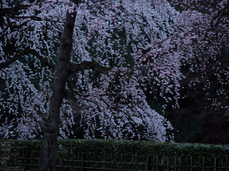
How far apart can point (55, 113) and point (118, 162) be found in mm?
1890

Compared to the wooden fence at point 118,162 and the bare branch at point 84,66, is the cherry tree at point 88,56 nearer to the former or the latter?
the bare branch at point 84,66

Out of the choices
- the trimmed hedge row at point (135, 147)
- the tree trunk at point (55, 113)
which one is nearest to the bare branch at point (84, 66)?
the tree trunk at point (55, 113)

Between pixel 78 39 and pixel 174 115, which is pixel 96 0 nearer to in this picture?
→ pixel 78 39

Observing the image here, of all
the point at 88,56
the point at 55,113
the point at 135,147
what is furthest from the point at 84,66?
the point at 135,147

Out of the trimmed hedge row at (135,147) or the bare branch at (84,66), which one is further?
the bare branch at (84,66)

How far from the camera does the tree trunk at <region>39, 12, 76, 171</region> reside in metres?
6.74

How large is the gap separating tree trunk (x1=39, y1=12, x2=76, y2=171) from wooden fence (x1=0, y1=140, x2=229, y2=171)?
0.74 metres

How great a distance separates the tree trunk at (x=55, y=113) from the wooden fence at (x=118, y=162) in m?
0.74

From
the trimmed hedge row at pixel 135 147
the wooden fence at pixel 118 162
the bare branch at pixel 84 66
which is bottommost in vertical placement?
the wooden fence at pixel 118 162

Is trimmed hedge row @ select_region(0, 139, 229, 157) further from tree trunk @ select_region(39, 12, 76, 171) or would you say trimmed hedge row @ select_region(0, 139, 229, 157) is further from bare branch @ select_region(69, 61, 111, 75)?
bare branch @ select_region(69, 61, 111, 75)

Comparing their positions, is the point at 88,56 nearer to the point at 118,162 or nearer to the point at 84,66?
the point at 84,66

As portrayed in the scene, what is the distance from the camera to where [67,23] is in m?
7.36

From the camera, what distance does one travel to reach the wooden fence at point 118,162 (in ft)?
20.8

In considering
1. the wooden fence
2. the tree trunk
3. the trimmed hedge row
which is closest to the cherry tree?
the tree trunk
